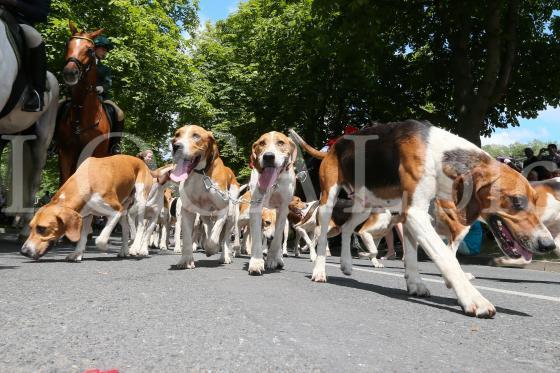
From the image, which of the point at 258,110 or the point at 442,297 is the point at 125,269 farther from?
the point at 258,110

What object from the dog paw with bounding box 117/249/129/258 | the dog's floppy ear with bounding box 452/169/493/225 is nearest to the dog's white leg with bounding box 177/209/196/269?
the dog paw with bounding box 117/249/129/258

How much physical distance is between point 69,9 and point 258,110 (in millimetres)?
11371

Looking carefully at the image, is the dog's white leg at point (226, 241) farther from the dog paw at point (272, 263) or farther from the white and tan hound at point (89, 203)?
the white and tan hound at point (89, 203)

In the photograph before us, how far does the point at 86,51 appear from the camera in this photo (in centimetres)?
876

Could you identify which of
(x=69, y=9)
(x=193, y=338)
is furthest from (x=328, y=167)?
(x=69, y=9)

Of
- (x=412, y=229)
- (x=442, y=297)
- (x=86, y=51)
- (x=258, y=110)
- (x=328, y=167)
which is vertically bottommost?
(x=442, y=297)

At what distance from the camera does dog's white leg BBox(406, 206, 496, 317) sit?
373 centimetres

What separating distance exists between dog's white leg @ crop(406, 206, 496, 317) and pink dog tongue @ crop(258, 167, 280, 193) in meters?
2.53

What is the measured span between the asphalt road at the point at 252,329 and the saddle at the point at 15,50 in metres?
3.26

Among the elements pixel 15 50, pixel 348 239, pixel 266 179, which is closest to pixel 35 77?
pixel 15 50

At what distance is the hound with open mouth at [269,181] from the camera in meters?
6.33

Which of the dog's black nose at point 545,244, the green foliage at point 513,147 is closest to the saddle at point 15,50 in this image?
the dog's black nose at point 545,244

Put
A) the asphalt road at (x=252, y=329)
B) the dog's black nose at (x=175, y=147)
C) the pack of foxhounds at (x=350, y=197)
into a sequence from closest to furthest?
the asphalt road at (x=252, y=329) → the pack of foxhounds at (x=350, y=197) → the dog's black nose at (x=175, y=147)

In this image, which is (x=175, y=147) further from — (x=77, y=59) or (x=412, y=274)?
(x=412, y=274)
